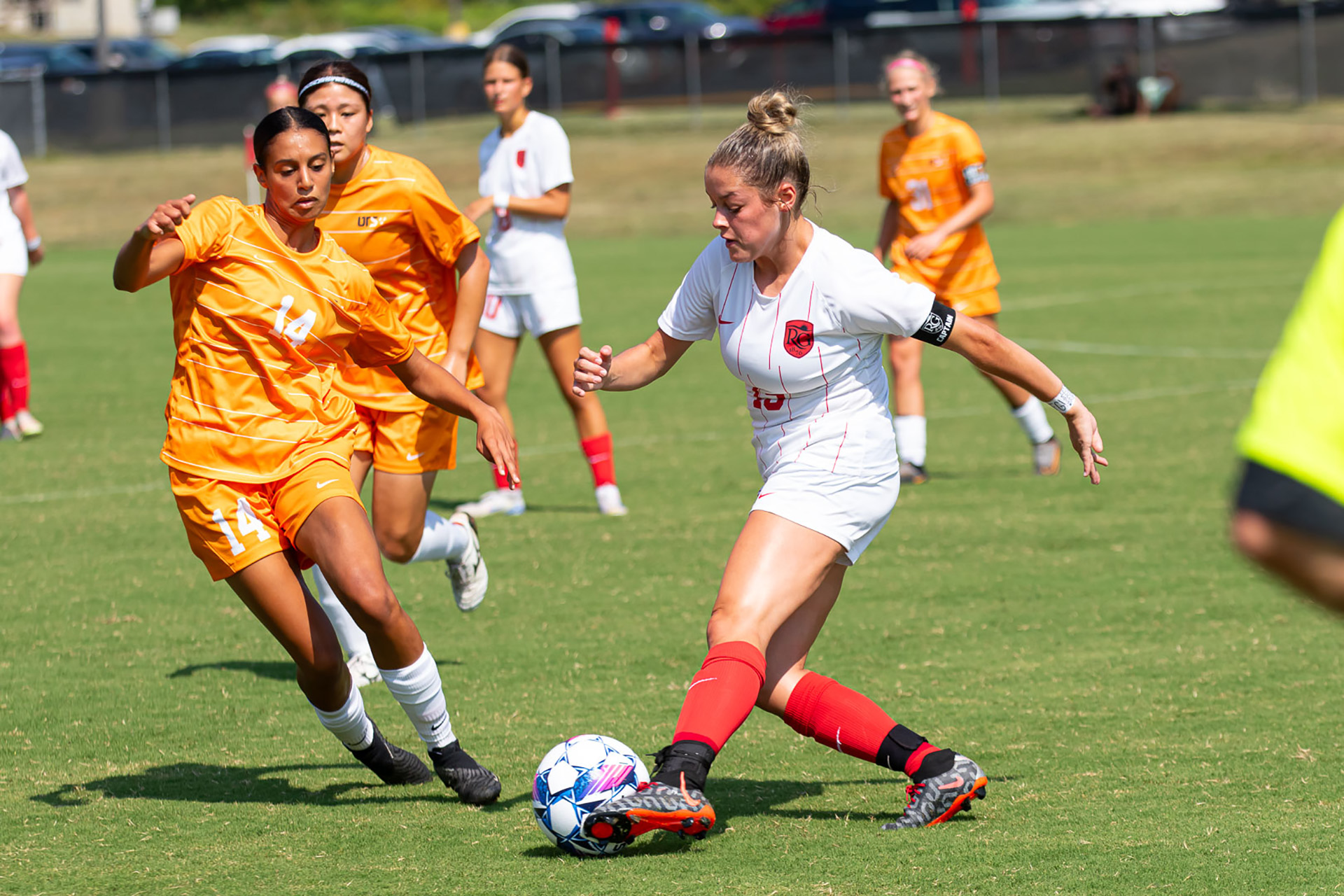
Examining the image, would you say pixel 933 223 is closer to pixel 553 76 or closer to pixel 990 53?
pixel 990 53

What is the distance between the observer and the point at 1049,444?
968 centimetres

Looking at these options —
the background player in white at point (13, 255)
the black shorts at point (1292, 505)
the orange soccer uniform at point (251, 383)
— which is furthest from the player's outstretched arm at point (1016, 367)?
the background player in white at point (13, 255)

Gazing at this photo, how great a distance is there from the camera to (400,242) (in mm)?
6270

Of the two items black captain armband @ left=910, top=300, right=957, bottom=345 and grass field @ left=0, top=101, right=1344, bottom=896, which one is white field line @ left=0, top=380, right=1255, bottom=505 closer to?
grass field @ left=0, top=101, right=1344, bottom=896

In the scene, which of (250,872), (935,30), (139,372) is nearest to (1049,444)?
(250,872)

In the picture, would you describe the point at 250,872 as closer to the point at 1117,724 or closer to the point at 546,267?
the point at 1117,724

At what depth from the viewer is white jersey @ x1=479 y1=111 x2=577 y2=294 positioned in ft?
29.4

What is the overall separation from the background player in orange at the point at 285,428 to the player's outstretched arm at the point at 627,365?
34 centimetres

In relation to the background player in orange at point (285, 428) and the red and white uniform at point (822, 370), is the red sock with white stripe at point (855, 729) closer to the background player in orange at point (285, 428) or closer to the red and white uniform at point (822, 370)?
the red and white uniform at point (822, 370)

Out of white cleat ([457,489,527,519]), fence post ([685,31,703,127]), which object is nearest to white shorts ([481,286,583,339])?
white cleat ([457,489,527,519])

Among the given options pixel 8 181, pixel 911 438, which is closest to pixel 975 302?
pixel 911 438

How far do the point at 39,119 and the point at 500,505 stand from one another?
28.9 meters

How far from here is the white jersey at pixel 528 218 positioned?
896 centimetres

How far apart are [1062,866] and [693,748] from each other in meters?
0.93
